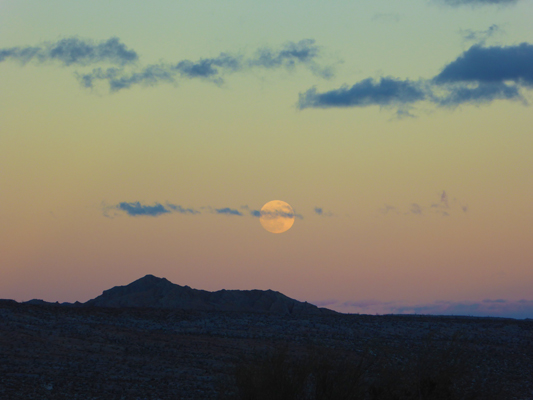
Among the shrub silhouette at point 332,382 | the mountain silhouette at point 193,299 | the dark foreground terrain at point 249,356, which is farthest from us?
the mountain silhouette at point 193,299

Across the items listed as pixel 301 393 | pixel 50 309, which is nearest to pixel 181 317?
pixel 50 309

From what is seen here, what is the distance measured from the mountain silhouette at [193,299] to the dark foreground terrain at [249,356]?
674 inches

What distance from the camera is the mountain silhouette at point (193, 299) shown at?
77.4m

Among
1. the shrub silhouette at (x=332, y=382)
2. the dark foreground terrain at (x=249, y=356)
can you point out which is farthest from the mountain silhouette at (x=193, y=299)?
the shrub silhouette at (x=332, y=382)

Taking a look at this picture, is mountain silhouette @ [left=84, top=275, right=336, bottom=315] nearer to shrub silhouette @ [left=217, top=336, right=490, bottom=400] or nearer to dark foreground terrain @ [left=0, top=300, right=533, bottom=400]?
dark foreground terrain @ [left=0, top=300, right=533, bottom=400]

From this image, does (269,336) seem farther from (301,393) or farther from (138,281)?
(138,281)

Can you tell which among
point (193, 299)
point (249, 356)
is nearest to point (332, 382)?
point (249, 356)

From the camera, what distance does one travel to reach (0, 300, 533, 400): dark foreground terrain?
2233cm

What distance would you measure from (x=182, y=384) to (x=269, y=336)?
16.9 m

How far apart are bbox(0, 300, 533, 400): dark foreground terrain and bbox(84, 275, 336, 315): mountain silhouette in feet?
56.2

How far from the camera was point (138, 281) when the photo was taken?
87562 mm

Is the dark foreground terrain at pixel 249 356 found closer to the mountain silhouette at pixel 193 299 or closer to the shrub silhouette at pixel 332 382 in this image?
the shrub silhouette at pixel 332 382

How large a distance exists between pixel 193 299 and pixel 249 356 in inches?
1551

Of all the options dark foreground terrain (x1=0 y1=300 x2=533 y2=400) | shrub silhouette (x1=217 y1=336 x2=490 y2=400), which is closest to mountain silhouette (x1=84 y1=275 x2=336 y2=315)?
dark foreground terrain (x1=0 y1=300 x2=533 y2=400)
